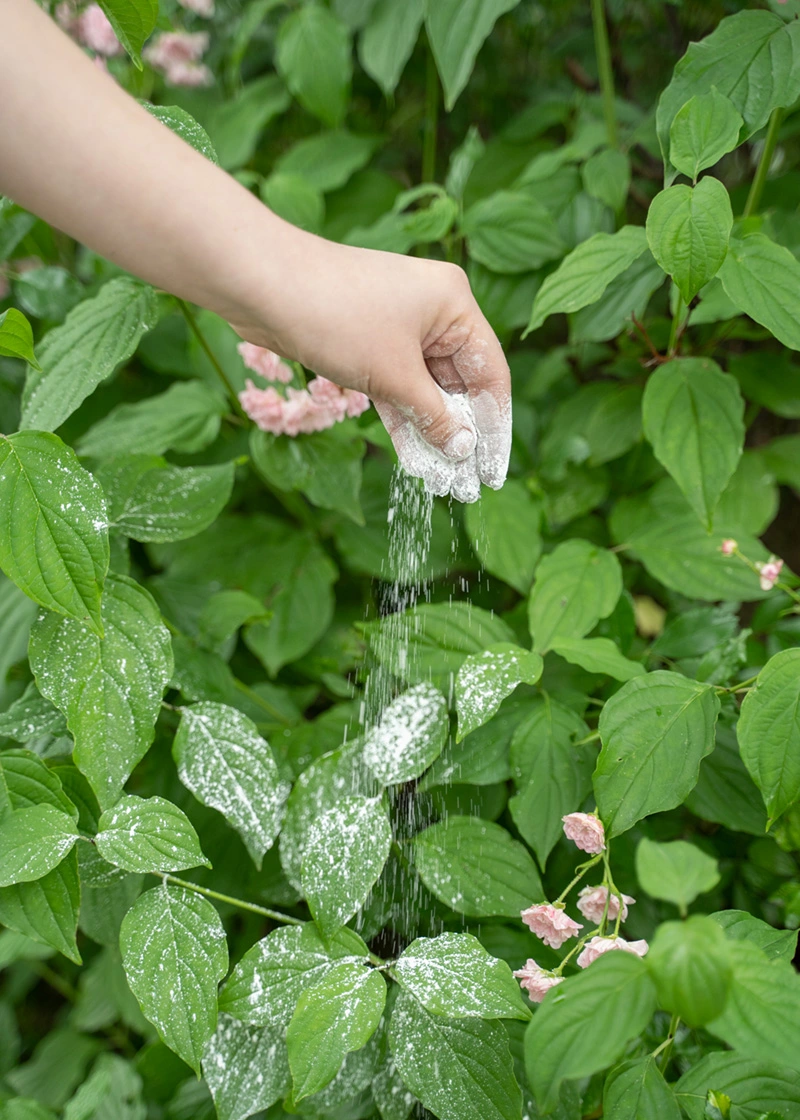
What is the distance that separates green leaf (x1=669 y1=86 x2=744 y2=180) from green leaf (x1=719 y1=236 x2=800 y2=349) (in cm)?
9

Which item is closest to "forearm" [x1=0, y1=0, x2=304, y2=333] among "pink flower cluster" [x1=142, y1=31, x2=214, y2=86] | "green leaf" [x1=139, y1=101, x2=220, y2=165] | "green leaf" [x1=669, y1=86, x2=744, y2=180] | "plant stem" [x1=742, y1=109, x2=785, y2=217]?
"green leaf" [x1=139, y1=101, x2=220, y2=165]

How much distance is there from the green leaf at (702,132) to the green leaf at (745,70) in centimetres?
4

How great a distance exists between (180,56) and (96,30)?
0.72ft

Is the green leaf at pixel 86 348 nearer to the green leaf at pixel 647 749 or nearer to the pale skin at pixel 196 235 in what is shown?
the pale skin at pixel 196 235

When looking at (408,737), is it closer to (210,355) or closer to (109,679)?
(109,679)

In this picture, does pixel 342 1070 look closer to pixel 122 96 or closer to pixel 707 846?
pixel 707 846

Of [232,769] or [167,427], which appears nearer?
[232,769]

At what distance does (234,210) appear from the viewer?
0.59m

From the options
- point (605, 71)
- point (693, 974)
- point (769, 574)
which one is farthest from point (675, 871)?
point (605, 71)

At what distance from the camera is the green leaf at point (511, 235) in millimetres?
1163

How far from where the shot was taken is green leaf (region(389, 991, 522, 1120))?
723 mm

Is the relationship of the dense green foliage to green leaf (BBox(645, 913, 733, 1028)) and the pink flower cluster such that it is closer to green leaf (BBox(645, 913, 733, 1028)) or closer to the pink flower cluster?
green leaf (BBox(645, 913, 733, 1028))

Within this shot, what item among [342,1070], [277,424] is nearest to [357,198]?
[277,424]

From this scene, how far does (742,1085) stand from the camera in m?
0.67
